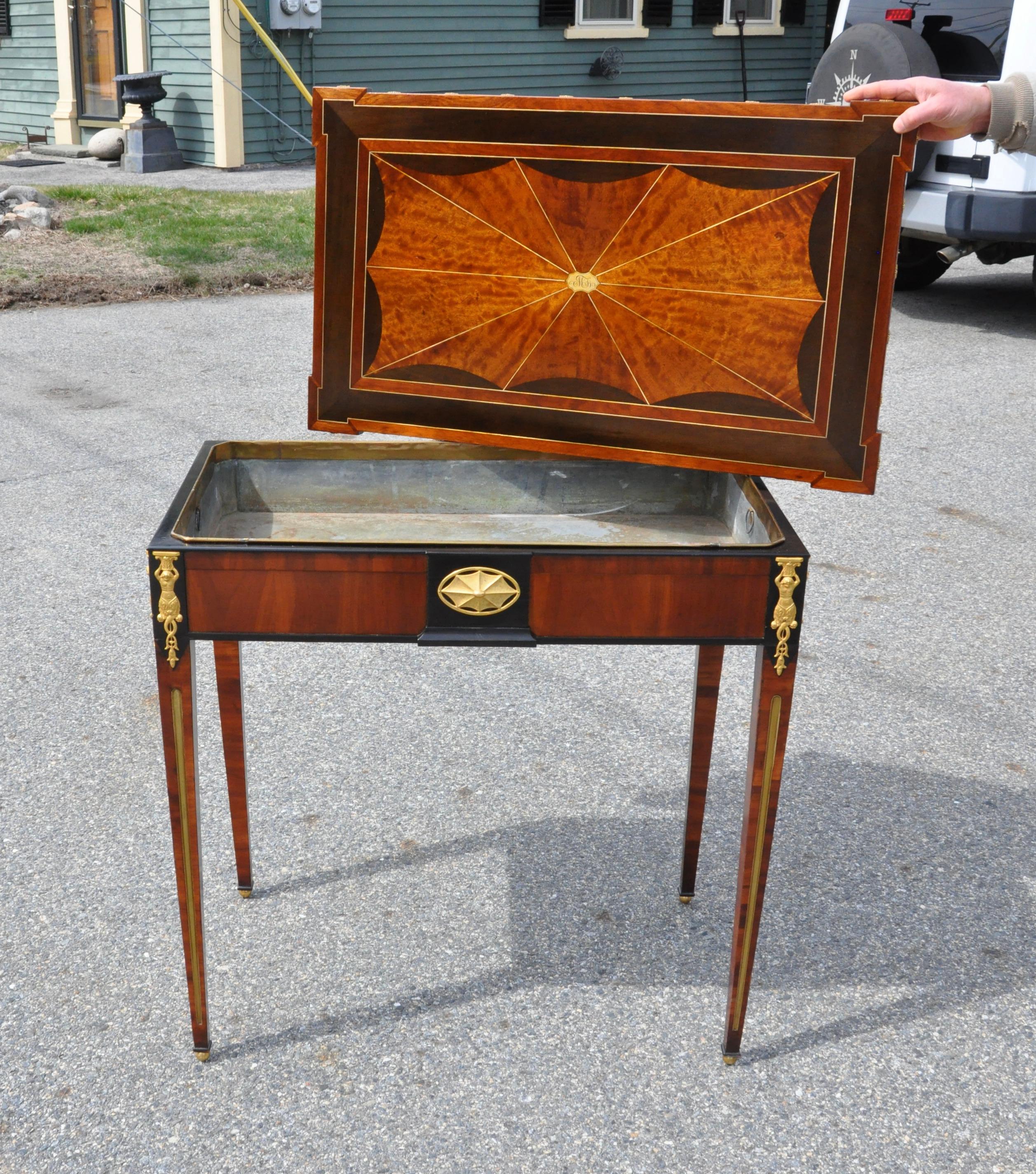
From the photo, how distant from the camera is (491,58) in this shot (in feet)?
48.2

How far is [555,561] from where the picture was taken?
72.2 inches

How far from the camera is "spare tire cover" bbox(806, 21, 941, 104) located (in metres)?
6.61

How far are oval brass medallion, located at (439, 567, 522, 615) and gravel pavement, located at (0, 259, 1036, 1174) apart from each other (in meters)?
0.80

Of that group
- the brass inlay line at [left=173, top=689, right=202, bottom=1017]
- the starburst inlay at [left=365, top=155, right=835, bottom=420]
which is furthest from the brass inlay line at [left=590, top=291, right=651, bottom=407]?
the brass inlay line at [left=173, top=689, right=202, bottom=1017]

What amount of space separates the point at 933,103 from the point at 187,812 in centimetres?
152

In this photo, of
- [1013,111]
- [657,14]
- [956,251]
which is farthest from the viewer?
[657,14]

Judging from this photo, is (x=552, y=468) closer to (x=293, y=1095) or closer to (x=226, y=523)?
(x=226, y=523)

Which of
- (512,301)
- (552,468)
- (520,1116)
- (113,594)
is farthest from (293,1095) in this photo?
(113,594)

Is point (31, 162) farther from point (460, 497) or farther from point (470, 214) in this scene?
point (470, 214)

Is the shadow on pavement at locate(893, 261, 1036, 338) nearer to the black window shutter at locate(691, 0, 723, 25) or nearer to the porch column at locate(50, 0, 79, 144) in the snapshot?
the black window shutter at locate(691, 0, 723, 25)

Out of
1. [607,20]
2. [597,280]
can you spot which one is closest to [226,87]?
[607,20]

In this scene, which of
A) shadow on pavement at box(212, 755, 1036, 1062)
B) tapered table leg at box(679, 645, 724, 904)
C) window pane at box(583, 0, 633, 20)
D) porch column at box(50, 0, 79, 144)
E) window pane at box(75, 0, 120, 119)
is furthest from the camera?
window pane at box(583, 0, 633, 20)

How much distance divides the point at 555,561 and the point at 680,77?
15.7 m

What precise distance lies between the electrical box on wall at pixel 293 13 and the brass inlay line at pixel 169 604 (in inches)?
491
